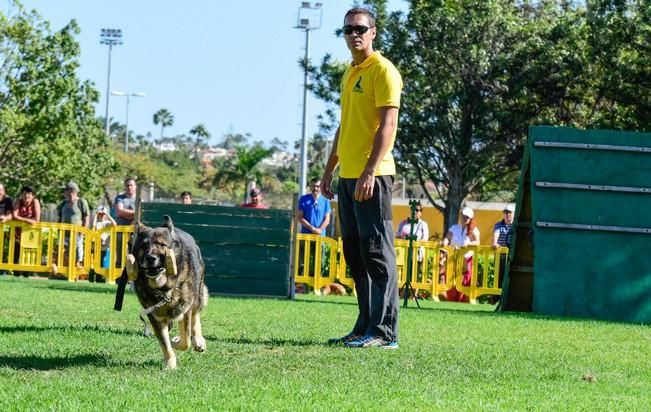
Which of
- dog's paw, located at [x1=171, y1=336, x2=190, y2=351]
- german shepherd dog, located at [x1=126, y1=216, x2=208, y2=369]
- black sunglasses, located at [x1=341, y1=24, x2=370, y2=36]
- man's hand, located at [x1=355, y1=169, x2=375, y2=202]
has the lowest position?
dog's paw, located at [x1=171, y1=336, x2=190, y2=351]

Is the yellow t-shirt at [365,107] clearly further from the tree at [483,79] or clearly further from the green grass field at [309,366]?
the tree at [483,79]

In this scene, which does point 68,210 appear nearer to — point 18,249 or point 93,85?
point 18,249

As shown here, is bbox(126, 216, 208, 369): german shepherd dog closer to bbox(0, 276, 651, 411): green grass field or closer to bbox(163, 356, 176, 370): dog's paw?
bbox(163, 356, 176, 370): dog's paw

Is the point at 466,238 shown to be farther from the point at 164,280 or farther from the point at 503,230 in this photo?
the point at 164,280

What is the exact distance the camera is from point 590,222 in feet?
45.2

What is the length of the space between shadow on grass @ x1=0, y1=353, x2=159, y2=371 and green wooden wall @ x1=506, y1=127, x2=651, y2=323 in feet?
25.0

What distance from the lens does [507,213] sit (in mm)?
19000

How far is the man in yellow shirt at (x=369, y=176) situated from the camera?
26.5 ft

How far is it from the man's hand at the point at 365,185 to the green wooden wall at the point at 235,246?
771cm

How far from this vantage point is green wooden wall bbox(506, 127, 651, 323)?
44.7 feet

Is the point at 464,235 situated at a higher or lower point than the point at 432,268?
higher

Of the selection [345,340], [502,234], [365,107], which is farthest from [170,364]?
[502,234]

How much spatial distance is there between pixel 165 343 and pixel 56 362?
748 millimetres

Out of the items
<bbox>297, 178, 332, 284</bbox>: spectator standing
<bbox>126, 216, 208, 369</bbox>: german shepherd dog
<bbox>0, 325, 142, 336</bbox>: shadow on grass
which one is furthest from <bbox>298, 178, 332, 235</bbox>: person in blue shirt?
<bbox>126, 216, 208, 369</bbox>: german shepherd dog
